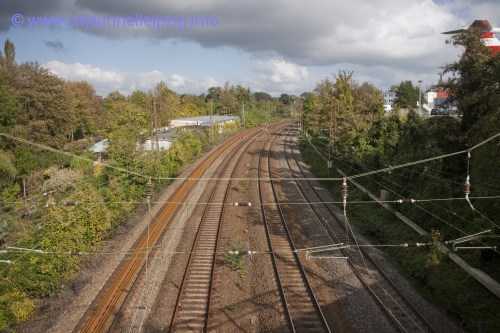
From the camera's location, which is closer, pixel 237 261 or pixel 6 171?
pixel 237 261

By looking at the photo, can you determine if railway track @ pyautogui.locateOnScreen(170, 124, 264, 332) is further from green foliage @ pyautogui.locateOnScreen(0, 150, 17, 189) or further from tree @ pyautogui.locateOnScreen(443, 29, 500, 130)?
green foliage @ pyautogui.locateOnScreen(0, 150, 17, 189)

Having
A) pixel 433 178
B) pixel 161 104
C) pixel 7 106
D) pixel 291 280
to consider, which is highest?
pixel 161 104

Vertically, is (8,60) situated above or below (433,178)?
above

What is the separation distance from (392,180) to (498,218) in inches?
412

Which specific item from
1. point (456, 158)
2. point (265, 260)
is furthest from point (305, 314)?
point (456, 158)

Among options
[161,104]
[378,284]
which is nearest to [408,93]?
[161,104]

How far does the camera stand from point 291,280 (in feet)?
53.8

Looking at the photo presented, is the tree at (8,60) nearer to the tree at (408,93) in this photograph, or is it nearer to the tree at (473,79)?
the tree at (473,79)

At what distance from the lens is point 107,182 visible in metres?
28.5

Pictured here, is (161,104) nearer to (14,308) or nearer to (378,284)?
(14,308)

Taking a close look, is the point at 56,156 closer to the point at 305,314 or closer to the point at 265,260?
the point at 265,260

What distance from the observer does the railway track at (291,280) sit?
526 inches

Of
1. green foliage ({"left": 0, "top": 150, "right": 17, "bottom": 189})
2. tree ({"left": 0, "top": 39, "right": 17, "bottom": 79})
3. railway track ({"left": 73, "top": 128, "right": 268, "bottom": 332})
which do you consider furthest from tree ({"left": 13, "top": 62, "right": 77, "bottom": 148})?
railway track ({"left": 73, "top": 128, "right": 268, "bottom": 332})

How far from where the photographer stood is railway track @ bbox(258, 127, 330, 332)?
43.9 feet
